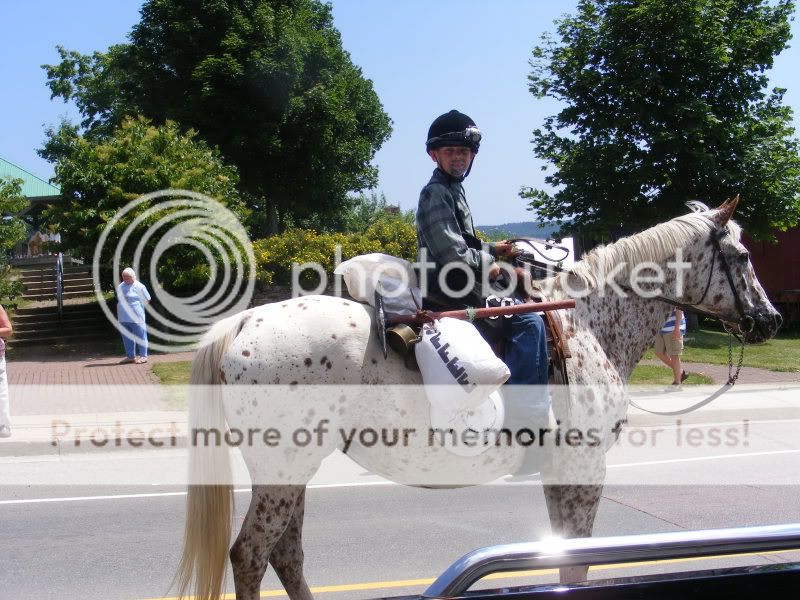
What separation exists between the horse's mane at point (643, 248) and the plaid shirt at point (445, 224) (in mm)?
727

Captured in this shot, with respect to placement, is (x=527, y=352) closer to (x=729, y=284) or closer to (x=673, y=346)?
(x=729, y=284)

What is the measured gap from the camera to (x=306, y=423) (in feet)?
12.9

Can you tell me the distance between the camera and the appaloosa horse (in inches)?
153

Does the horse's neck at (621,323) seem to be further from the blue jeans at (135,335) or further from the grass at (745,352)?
the blue jeans at (135,335)

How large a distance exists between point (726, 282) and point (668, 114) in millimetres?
14481

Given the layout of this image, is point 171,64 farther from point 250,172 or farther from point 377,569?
point 377,569

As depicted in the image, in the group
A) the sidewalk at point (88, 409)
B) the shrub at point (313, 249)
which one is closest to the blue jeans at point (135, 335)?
the sidewalk at point (88, 409)

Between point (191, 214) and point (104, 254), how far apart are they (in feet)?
6.54

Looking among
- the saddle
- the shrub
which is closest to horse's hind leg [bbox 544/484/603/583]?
the saddle

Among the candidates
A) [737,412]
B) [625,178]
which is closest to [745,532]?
[737,412]

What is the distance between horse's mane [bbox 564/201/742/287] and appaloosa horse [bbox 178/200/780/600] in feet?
1.15

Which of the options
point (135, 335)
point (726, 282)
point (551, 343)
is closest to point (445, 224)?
point (551, 343)

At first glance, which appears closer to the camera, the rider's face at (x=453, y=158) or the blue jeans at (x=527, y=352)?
the blue jeans at (x=527, y=352)

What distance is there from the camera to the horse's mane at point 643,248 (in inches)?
182
